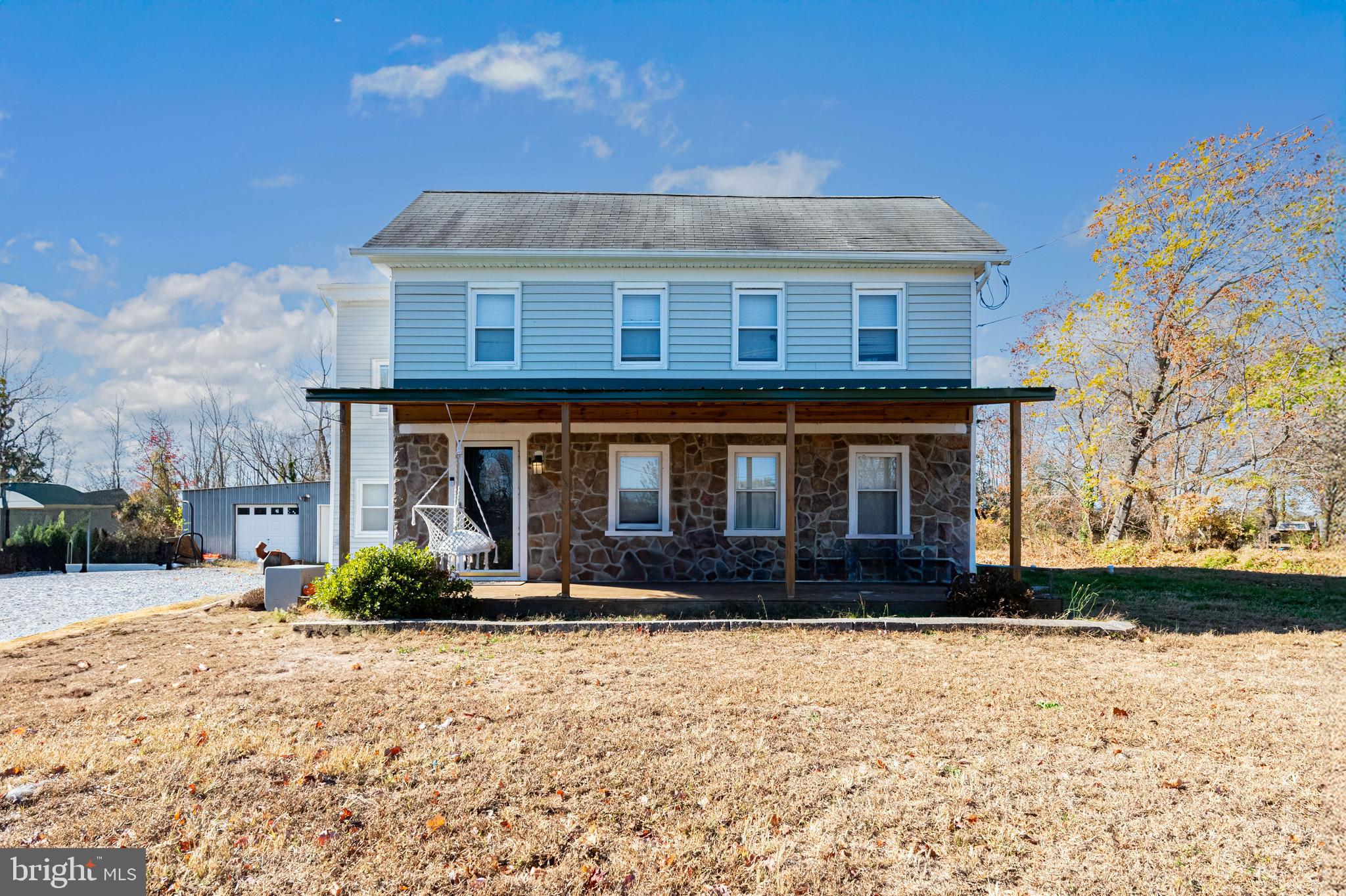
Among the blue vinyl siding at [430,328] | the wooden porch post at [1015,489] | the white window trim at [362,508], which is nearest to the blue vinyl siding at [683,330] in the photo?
the blue vinyl siding at [430,328]

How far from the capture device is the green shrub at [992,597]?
327 inches

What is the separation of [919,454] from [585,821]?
8.79m

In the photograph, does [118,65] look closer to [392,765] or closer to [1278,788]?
[392,765]

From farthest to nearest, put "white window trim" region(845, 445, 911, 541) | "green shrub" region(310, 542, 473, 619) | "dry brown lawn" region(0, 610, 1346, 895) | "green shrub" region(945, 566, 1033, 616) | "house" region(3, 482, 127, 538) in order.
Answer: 1. "house" region(3, 482, 127, 538)
2. "white window trim" region(845, 445, 911, 541)
3. "green shrub" region(945, 566, 1033, 616)
4. "green shrub" region(310, 542, 473, 619)
5. "dry brown lawn" region(0, 610, 1346, 895)

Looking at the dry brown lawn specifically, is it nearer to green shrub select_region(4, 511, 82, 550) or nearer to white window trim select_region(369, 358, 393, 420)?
white window trim select_region(369, 358, 393, 420)

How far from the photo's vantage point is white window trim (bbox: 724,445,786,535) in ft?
36.0

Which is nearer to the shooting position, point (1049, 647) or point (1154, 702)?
point (1154, 702)

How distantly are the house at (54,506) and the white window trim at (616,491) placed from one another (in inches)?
602

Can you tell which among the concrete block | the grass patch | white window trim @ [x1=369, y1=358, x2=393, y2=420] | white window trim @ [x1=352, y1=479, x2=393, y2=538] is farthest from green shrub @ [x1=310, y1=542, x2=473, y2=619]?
the grass patch

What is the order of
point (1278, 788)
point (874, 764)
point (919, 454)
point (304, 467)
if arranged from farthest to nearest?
1. point (304, 467)
2. point (919, 454)
3. point (874, 764)
4. point (1278, 788)

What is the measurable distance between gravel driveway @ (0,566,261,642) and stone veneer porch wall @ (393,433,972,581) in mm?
4053

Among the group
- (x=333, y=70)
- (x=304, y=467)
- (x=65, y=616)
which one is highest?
(x=333, y=70)

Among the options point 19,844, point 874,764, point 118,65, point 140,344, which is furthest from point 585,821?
point 140,344

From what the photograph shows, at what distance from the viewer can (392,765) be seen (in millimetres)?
4000
